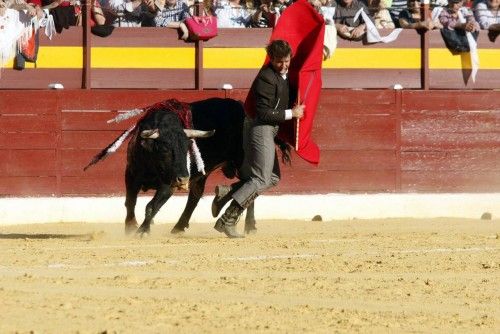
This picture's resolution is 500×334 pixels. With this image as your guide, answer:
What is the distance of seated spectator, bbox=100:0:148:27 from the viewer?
47.9ft

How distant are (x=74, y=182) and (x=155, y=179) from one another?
2.87 m

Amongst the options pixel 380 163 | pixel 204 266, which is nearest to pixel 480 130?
pixel 380 163

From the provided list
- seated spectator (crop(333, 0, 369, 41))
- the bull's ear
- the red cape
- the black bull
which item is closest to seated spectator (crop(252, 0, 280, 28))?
seated spectator (crop(333, 0, 369, 41))

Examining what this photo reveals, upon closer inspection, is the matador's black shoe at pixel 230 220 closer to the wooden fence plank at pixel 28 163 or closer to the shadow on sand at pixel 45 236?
the shadow on sand at pixel 45 236

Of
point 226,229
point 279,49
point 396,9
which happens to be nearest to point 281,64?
point 279,49

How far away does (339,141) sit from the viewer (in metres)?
15.4

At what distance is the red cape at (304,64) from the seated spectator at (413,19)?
3836mm

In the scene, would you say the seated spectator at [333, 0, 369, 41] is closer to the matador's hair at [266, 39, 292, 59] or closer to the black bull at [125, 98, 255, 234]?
the black bull at [125, 98, 255, 234]

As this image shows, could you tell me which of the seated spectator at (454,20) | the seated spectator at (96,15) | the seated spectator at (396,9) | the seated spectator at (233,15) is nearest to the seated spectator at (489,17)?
the seated spectator at (454,20)

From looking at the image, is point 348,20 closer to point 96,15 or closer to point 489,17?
point 489,17

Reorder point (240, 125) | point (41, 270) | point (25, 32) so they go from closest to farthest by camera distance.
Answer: point (41, 270) < point (240, 125) < point (25, 32)

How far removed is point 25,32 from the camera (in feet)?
46.0

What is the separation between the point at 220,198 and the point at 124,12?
4.10m

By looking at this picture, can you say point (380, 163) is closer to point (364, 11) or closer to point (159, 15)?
point (364, 11)
